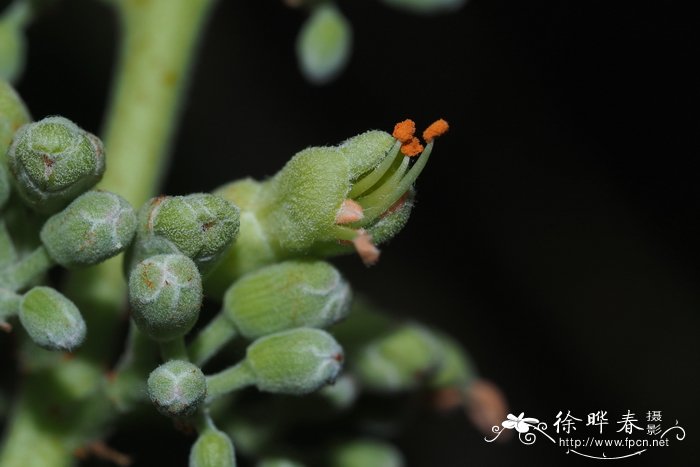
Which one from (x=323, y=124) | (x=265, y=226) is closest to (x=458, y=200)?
(x=323, y=124)

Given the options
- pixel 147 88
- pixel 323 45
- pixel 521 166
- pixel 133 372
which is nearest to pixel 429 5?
pixel 323 45

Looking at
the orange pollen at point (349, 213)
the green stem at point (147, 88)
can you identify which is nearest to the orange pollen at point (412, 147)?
the orange pollen at point (349, 213)

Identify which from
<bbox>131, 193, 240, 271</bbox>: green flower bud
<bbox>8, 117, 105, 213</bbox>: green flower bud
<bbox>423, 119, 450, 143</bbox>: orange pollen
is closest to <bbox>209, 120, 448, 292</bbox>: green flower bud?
<bbox>423, 119, 450, 143</bbox>: orange pollen

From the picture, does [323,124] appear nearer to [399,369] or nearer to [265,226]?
[399,369]

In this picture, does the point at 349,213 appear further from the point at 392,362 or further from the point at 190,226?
the point at 392,362

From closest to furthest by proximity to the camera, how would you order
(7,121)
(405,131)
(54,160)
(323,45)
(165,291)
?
1. (165,291)
2. (54,160)
3. (405,131)
4. (7,121)
5. (323,45)
